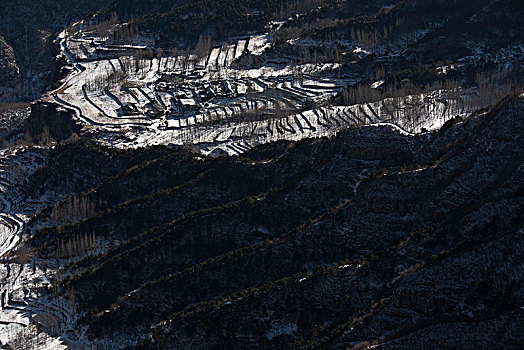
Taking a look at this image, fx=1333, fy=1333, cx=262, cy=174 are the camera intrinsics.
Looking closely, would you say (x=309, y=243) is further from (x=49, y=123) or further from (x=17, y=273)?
(x=49, y=123)

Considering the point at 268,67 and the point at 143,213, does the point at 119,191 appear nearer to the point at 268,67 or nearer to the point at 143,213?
the point at 143,213

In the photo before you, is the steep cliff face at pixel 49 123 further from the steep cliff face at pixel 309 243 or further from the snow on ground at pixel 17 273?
the steep cliff face at pixel 309 243

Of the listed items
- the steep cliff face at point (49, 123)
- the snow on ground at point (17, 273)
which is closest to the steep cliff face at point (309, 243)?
the snow on ground at point (17, 273)

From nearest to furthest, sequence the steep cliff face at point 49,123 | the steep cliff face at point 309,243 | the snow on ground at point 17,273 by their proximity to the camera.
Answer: the steep cliff face at point 309,243 → the snow on ground at point 17,273 → the steep cliff face at point 49,123

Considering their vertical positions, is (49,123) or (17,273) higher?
(49,123)

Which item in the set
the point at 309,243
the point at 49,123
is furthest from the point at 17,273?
the point at 49,123

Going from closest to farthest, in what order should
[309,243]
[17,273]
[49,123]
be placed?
[309,243] < [17,273] < [49,123]

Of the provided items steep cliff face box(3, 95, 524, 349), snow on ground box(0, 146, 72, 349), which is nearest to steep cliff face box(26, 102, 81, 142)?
snow on ground box(0, 146, 72, 349)

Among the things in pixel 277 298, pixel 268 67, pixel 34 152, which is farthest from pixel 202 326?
pixel 268 67
